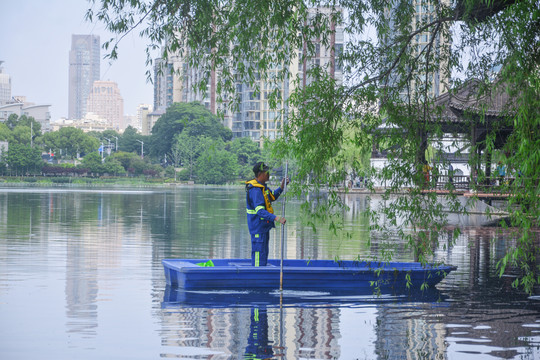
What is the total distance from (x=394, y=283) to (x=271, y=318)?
3.16m

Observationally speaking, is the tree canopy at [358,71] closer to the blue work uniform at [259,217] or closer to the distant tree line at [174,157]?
the blue work uniform at [259,217]

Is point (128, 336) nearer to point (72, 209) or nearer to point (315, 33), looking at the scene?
point (315, 33)

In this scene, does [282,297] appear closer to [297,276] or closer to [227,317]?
[297,276]

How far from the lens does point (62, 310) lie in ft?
34.2

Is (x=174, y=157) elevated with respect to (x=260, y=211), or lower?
elevated

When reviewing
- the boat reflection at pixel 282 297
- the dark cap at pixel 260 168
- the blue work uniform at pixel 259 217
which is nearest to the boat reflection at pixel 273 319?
the boat reflection at pixel 282 297

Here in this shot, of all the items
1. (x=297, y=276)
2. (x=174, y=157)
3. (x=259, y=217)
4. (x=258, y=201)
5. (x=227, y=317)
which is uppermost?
(x=174, y=157)

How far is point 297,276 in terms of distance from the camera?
39.7ft

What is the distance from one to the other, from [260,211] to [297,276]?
118 centimetres

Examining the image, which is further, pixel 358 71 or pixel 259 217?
pixel 259 217

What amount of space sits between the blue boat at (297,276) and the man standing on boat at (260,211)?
0.90 feet

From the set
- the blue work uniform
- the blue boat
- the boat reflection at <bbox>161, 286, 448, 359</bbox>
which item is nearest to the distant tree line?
the blue boat

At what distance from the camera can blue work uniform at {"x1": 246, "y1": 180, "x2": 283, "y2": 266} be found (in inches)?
468

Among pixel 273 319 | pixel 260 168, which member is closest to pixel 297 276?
pixel 260 168
